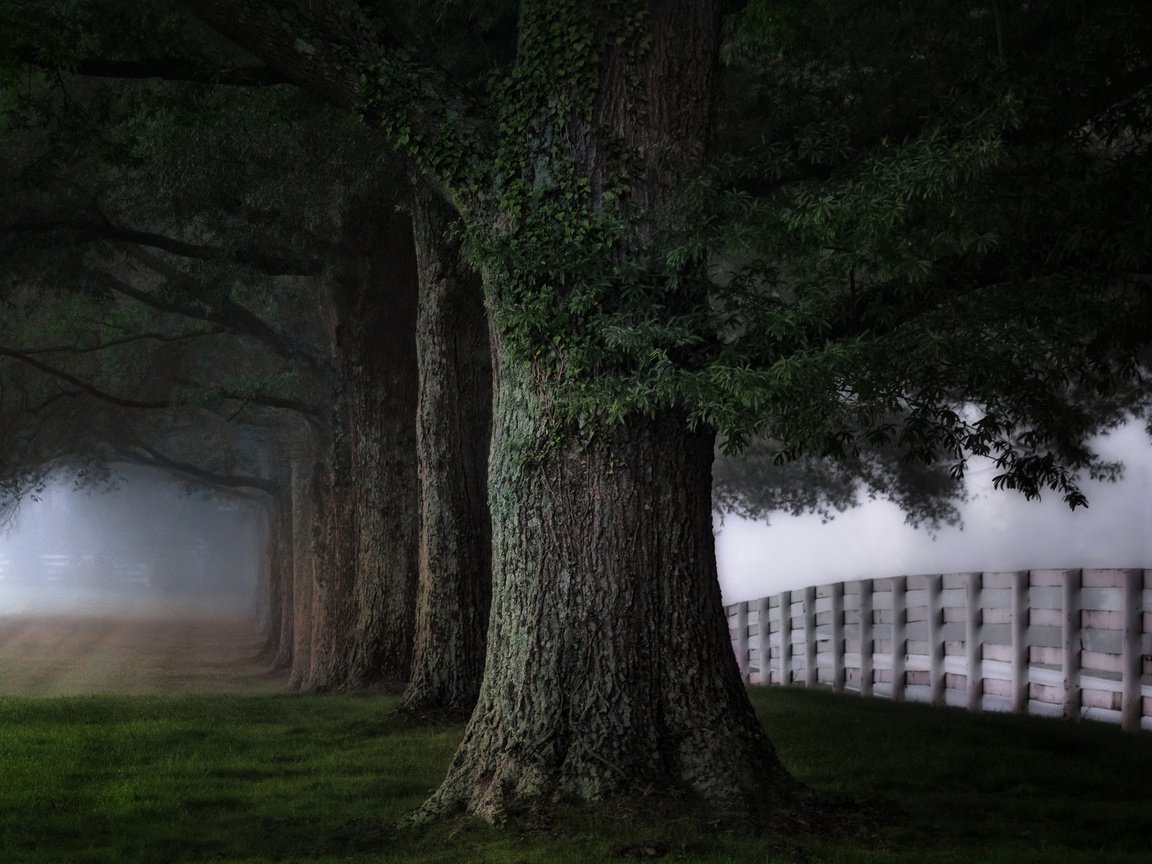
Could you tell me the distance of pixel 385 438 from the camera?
1770 cm

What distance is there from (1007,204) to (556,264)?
2988 millimetres

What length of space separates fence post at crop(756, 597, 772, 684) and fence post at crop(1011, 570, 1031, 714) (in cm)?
738

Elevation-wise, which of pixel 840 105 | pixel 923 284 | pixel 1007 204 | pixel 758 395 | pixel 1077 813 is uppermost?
pixel 840 105

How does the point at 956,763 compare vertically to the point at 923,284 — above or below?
below

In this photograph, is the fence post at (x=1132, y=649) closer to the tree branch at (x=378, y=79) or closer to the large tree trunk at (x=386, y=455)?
the tree branch at (x=378, y=79)

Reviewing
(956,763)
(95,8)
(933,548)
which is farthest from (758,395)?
(933,548)

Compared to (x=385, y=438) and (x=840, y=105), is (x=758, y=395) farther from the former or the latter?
(x=385, y=438)

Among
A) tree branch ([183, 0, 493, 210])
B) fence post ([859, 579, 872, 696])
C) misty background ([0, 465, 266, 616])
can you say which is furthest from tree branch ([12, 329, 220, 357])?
misty background ([0, 465, 266, 616])

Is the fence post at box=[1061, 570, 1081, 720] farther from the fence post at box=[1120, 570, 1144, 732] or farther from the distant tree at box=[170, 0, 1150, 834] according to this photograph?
the distant tree at box=[170, 0, 1150, 834]

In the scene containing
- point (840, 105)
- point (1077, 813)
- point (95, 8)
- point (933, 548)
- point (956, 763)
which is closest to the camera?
point (1077, 813)

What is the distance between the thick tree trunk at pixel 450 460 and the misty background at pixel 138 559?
47056 millimetres

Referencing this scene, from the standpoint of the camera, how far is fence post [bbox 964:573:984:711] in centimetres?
1451

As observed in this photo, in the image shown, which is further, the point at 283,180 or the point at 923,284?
the point at 283,180

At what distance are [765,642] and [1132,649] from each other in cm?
A: 952
